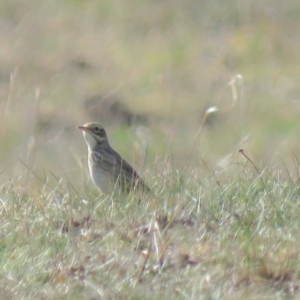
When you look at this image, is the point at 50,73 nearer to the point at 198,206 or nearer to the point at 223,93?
the point at 223,93

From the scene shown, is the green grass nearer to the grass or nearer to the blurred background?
the grass

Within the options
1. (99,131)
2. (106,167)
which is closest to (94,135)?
(99,131)

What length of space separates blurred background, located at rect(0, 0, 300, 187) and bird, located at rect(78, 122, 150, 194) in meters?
2.46

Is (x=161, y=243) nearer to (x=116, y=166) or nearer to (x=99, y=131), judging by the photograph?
(x=116, y=166)

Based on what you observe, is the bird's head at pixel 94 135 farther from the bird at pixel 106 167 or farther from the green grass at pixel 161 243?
the green grass at pixel 161 243

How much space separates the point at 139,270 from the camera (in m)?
6.43

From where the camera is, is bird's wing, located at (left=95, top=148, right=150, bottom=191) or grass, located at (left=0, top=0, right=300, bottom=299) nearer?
grass, located at (left=0, top=0, right=300, bottom=299)

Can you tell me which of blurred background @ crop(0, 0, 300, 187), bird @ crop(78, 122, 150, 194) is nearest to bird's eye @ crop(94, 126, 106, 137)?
bird @ crop(78, 122, 150, 194)

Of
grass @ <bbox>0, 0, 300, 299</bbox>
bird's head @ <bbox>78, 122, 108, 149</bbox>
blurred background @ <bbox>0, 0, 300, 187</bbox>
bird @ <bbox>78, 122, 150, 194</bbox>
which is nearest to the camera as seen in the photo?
grass @ <bbox>0, 0, 300, 299</bbox>

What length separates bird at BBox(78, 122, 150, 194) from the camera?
27.9ft

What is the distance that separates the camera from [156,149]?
1499 centimetres

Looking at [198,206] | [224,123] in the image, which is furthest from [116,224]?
[224,123]

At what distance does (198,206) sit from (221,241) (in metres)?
0.67

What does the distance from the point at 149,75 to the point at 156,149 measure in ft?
8.78
